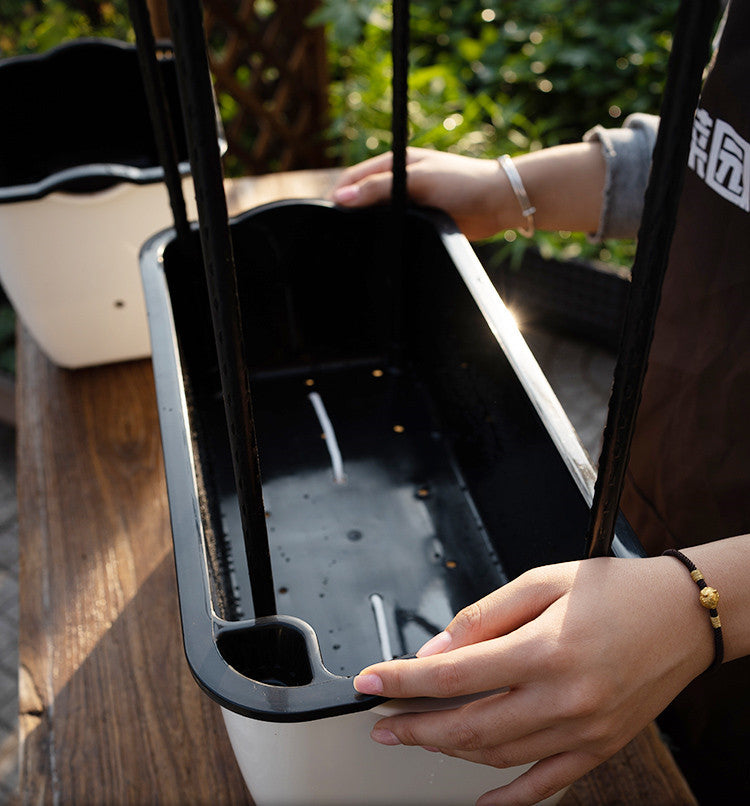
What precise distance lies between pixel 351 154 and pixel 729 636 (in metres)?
1.97

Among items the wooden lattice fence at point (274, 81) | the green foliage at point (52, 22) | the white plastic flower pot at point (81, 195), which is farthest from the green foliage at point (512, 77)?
the white plastic flower pot at point (81, 195)

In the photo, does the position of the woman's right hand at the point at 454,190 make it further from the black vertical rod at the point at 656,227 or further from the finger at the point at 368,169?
the black vertical rod at the point at 656,227

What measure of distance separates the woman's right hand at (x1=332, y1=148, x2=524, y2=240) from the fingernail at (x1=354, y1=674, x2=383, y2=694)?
62cm

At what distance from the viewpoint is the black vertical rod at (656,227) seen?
0.89 feet

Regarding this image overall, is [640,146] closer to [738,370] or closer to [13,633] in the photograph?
[738,370]

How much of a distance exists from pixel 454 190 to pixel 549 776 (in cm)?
65

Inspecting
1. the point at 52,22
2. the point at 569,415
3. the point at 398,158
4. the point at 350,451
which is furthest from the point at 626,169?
the point at 52,22

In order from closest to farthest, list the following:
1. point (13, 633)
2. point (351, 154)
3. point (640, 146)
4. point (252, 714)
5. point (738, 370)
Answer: point (252, 714) → point (738, 370) → point (640, 146) → point (13, 633) → point (351, 154)

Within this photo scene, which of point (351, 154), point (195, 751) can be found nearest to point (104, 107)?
point (195, 751)

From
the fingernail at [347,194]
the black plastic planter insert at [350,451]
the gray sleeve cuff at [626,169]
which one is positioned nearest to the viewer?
the black plastic planter insert at [350,451]

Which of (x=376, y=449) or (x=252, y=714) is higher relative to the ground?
(x=252, y=714)

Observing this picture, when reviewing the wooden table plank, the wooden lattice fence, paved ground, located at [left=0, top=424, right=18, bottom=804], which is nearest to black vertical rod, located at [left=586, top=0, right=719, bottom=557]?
the wooden table plank

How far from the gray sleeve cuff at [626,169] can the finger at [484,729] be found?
0.60 m

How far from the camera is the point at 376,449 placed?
87cm
